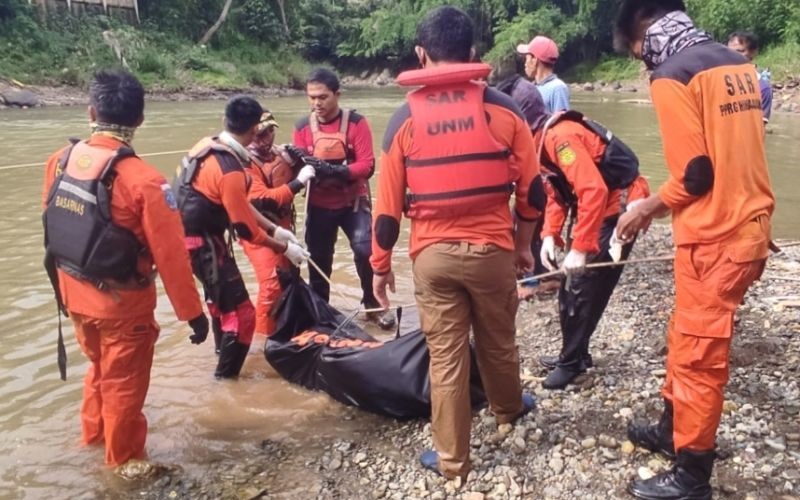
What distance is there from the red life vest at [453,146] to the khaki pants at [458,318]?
0.70 ft

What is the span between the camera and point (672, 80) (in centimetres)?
271

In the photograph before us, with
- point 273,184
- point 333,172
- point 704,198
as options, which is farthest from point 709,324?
point 273,184

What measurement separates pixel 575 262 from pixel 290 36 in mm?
42081

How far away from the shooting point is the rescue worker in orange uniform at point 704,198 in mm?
2689

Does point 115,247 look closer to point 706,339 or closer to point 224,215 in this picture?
point 224,215

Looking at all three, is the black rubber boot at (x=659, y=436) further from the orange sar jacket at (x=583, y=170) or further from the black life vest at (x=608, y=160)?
the black life vest at (x=608, y=160)

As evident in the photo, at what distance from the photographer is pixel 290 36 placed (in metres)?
43.2

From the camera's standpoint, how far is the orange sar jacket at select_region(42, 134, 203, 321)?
327 cm

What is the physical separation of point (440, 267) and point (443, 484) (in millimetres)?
1038

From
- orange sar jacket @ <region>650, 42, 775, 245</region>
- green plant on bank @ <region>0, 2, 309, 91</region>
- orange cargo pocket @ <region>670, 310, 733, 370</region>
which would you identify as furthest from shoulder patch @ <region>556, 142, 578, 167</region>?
green plant on bank @ <region>0, 2, 309, 91</region>

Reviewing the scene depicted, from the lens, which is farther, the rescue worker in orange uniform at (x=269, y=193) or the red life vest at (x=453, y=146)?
the rescue worker in orange uniform at (x=269, y=193)

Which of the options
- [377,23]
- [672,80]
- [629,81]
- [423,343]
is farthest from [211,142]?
[377,23]

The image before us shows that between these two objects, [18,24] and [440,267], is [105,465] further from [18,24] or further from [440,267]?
[18,24]

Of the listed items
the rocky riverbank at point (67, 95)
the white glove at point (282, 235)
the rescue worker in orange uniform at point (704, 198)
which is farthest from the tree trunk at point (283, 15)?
the rescue worker in orange uniform at point (704, 198)
